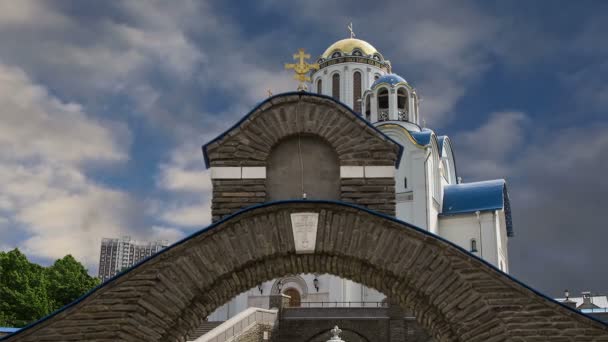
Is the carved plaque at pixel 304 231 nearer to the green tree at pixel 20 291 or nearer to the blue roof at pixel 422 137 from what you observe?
the blue roof at pixel 422 137

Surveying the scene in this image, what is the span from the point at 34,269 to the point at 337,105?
28.5m

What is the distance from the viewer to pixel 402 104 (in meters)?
36.9

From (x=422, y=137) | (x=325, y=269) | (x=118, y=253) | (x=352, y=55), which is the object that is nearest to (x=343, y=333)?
(x=422, y=137)

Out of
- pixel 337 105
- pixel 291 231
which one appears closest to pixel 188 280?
pixel 291 231

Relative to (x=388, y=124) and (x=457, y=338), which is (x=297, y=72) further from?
(x=388, y=124)

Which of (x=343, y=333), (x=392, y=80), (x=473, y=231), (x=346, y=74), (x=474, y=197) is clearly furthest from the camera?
(x=346, y=74)

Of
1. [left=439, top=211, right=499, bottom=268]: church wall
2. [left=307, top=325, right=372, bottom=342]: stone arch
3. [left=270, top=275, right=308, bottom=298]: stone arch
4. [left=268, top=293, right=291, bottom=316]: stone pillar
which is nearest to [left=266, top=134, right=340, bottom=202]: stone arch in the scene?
[left=307, top=325, right=372, bottom=342]: stone arch

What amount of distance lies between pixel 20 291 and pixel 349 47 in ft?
77.8

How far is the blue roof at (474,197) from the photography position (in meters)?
33.1

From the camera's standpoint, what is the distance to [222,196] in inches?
349

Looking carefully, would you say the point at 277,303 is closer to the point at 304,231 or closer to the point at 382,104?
the point at 382,104

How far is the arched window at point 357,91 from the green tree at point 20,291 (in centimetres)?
1934

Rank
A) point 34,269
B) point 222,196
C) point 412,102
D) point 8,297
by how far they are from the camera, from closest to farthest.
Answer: point 222,196 < point 8,297 < point 34,269 < point 412,102

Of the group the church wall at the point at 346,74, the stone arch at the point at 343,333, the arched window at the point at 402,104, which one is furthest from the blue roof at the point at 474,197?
the stone arch at the point at 343,333
